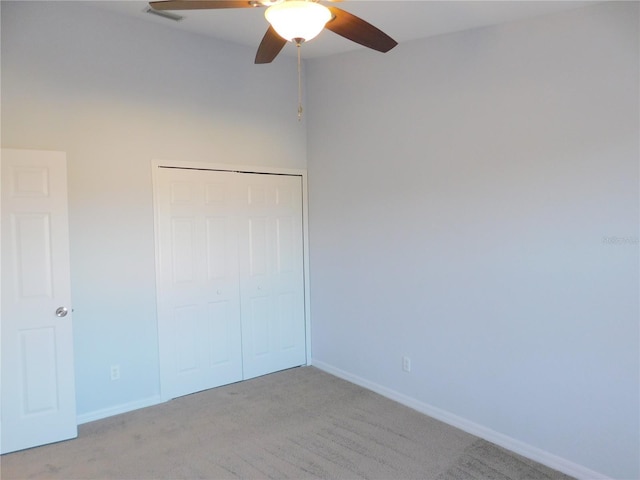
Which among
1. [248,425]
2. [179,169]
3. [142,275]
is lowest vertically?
[248,425]

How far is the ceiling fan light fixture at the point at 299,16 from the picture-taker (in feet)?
5.71

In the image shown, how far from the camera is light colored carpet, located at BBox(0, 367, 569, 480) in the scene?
2.77m

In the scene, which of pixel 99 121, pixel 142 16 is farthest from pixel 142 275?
pixel 142 16

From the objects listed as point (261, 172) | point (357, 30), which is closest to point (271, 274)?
point (261, 172)

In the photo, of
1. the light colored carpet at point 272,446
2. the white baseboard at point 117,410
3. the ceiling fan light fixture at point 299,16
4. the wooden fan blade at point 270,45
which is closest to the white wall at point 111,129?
the white baseboard at point 117,410

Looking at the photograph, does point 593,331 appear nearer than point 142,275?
Yes

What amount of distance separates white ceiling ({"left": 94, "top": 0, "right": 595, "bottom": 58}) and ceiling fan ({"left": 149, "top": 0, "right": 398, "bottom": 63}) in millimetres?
956

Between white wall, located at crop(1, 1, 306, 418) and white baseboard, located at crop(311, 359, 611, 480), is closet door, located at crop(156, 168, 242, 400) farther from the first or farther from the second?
white baseboard, located at crop(311, 359, 611, 480)

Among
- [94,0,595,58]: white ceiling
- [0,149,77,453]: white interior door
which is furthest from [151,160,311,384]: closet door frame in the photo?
[94,0,595,58]: white ceiling

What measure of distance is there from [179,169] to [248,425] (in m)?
2.14

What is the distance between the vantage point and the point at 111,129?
11.4 feet

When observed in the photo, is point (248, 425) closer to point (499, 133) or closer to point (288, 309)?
point (288, 309)

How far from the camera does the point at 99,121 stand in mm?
3412

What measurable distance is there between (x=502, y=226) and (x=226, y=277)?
2.39m
